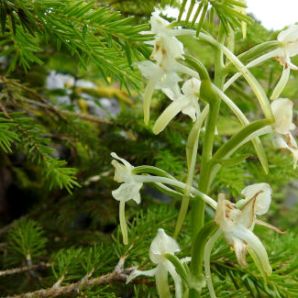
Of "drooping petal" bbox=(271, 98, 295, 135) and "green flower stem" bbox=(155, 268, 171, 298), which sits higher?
"drooping petal" bbox=(271, 98, 295, 135)

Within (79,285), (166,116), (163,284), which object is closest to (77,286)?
(79,285)

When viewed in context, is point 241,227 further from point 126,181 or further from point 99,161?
point 99,161

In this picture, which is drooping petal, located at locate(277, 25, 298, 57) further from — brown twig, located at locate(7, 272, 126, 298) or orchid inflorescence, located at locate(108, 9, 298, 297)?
brown twig, located at locate(7, 272, 126, 298)

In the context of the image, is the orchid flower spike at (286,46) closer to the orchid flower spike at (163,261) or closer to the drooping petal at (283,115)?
the drooping petal at (283,115)

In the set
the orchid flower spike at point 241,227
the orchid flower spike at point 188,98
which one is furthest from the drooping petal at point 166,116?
the orchid flower spike at point 241,227

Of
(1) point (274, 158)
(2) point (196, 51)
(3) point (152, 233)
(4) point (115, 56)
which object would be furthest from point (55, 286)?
(2) point (196, 51)

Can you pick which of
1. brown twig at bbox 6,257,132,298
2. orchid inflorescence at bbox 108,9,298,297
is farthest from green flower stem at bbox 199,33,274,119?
brown twig at bbox 6,257,132,298
